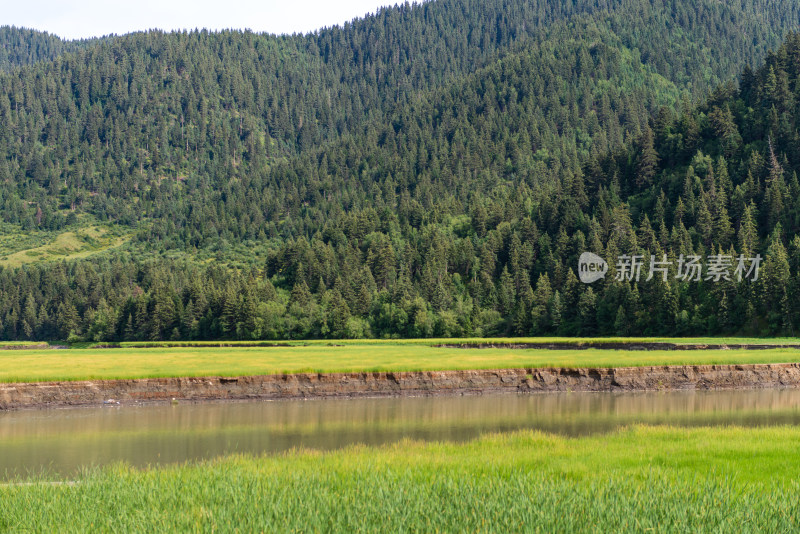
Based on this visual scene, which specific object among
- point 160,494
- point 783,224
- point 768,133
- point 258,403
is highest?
point 768,133

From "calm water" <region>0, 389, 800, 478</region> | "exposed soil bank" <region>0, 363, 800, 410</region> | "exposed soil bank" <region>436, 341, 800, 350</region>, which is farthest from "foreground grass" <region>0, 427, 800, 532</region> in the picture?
"exposed soil bank" <region>436, 341, 800, 350</region>

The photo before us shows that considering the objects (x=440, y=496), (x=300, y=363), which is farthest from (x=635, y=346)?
(x=440, y=496)

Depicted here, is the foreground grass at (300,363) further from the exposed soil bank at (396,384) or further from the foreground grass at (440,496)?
the foreground grass at (440,496)

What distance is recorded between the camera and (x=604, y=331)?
387 ft

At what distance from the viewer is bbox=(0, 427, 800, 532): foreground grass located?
14523 mm

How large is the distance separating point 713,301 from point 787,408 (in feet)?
223

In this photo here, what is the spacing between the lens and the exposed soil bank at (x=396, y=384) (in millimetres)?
48375

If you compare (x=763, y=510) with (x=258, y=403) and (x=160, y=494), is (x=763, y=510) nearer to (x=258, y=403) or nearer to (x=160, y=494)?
(x=160, y=494)

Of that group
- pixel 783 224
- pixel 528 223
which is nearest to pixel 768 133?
pixel 783 224

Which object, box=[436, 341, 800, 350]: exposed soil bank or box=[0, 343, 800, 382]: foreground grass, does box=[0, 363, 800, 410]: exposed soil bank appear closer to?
box=[0, 343, 800, 382]: foreground grass

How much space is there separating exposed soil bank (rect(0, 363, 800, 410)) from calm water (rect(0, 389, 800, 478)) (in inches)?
74.1

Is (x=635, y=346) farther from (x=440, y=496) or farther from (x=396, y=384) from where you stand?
(x=440, y=496)

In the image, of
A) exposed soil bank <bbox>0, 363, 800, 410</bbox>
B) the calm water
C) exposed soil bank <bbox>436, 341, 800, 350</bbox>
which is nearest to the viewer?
the calm water

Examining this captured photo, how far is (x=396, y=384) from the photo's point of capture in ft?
177
